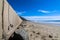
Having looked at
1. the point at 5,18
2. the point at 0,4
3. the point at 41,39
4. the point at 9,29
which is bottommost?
the point at 41,39

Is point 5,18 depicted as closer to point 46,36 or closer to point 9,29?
point 9,29

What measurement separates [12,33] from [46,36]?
142 cm

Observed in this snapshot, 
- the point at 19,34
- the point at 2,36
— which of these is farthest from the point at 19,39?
the point at 2,36

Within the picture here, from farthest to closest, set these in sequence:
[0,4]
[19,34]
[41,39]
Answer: [41,39]
[19,34]
[0,4]

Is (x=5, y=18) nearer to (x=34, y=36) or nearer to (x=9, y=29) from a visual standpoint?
(x=9, y=29)

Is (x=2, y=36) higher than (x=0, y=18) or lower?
lower

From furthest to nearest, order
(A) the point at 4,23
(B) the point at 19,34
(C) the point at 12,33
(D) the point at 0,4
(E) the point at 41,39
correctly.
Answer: (E) the point at 41,39
(C) the point at 12,33
(B) the point at 19,34
(A) the point at 4,23
(D) the point at 0,4

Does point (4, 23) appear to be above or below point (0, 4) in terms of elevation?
below

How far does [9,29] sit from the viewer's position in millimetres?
3857

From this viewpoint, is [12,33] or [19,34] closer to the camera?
[19,34]

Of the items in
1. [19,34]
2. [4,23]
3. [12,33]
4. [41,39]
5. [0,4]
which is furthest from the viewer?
[41,39]

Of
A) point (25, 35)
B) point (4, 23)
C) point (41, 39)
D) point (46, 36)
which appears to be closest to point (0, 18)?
point (4, 23)

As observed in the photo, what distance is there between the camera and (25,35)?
12.9 feet

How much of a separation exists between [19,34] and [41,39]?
48.1 inches
